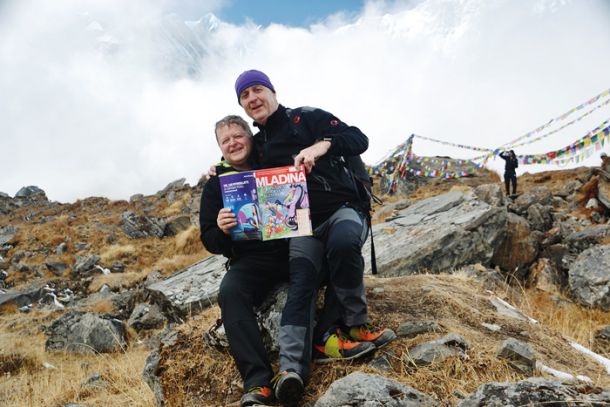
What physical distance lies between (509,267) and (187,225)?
587 inches

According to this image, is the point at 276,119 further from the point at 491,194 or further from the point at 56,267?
the point at 56,267

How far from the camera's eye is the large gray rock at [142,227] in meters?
20.4

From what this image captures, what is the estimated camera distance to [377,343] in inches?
117

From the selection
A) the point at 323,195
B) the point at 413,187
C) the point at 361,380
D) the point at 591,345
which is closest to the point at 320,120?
the point at 323,195

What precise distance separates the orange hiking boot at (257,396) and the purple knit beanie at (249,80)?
2214mm

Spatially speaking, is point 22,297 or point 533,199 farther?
point 533,199

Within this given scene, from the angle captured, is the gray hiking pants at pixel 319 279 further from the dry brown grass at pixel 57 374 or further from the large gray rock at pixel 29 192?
the large gray rock at pixel 29 192

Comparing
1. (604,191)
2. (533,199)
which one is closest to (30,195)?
(533,199)

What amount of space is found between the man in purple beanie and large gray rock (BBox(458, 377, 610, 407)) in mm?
1117

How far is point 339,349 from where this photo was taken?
116 inches

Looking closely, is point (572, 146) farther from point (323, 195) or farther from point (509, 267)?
point (323, 195)

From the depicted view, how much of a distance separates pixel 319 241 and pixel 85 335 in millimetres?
6221

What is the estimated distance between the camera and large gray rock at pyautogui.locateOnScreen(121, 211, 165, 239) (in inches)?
803

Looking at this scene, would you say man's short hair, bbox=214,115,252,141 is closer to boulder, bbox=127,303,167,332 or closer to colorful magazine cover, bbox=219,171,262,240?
colorful magazine cover, bbox=219,171,262,240
